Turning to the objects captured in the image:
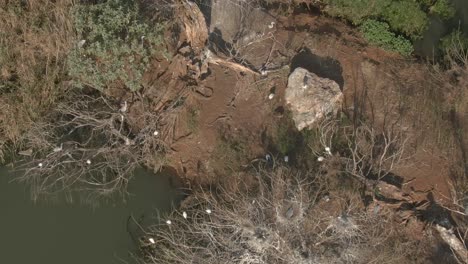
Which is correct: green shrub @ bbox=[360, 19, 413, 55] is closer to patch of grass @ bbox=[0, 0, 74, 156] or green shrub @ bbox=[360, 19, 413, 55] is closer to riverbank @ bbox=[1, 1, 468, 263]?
riverbank @ bbox=[1, 1, 468, 263]

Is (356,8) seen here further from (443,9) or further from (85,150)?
(85,150)

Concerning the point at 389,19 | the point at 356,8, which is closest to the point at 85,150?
the point at 356,8

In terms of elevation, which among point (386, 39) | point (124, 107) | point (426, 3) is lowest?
point (124, 107)

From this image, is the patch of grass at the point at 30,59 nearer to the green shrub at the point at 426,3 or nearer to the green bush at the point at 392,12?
the green bush at the point at 392,12

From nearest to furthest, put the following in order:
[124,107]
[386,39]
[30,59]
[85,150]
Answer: [85,150] < [30,59] < [124,107] < [386,39]

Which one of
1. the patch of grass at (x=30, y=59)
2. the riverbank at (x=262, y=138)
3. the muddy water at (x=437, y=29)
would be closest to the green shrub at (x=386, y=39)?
the riverbank at (x=262, y=138)

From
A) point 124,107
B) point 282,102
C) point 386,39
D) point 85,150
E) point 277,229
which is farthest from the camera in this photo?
point 386,39

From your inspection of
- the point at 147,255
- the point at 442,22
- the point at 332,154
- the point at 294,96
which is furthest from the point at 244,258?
the point at 442,22

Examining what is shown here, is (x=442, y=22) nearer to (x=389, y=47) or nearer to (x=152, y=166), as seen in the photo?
(x=389, y=47)
